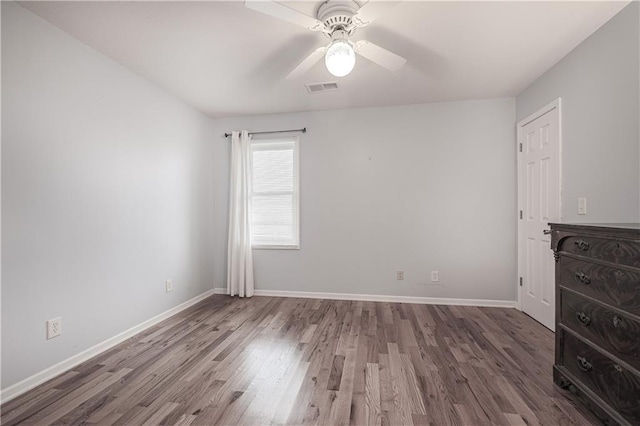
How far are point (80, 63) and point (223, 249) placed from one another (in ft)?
8.38

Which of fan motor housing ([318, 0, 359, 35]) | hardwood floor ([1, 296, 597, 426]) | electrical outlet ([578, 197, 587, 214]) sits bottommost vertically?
hardwood floor ([1, 296, 597, 426])

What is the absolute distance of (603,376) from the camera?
4.80 feet

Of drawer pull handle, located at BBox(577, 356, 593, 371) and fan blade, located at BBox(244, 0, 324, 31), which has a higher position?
fan blade, located at BBox(244, 0, 324, 31)

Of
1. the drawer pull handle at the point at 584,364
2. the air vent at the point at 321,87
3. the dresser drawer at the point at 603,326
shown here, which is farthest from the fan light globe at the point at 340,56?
the drawer pull handle at the point at 584,364

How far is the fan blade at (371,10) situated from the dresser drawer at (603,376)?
2.15 meters

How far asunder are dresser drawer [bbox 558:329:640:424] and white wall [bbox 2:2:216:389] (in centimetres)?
338

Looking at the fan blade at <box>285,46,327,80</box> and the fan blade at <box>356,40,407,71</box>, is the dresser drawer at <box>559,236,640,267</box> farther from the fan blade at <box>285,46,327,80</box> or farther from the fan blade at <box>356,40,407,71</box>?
the fan blade at <box>285,46,327,80</box>

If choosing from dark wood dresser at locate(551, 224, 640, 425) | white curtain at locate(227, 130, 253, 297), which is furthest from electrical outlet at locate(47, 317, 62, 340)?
dark wood dresser at locate(551, 224, 640, 425)

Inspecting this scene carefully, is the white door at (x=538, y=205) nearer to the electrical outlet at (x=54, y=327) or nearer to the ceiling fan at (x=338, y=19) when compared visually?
the ceiling fan at (x=338, y=19)

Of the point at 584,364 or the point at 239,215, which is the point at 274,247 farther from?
the point at 584,364

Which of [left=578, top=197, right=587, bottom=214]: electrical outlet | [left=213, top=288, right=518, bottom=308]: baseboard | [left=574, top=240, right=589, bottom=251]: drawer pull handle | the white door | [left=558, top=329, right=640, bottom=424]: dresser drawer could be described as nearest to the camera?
[left=558, top=329, right=640, bottom=424]: dresser drawer

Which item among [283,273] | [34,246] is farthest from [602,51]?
[34,246]

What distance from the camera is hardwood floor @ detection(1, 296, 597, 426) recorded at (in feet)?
5.16

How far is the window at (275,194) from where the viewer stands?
3.90 m
